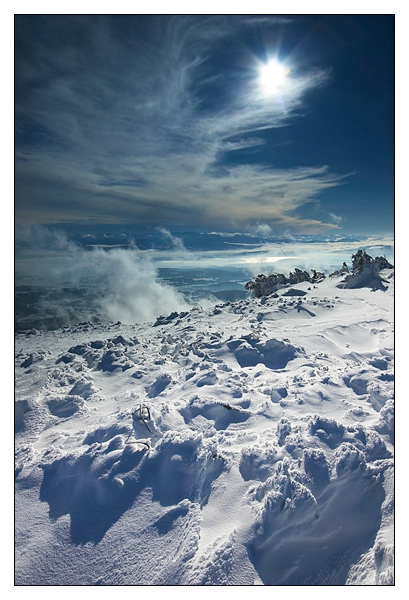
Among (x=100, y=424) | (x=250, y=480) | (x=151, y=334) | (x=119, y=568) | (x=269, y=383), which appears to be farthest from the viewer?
(x=151, y=334)

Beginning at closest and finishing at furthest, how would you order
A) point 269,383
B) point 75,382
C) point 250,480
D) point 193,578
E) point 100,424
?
point 193,578
point 250,480
point 100,424
point 269,383
point 75,382

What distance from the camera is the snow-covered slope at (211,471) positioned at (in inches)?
84.5

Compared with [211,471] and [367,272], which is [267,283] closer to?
[367,272]

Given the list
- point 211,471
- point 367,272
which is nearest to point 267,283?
point 367,272

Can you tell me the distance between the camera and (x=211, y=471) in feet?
8.36

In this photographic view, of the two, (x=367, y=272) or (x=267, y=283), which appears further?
(x=267, y=283)

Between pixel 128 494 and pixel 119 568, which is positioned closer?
pixel 119 568

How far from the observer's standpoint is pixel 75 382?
4.05 metres

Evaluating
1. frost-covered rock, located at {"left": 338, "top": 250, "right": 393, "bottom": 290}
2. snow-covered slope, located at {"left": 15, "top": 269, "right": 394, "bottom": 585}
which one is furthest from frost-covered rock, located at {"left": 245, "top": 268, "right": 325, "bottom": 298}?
snow-covered slope, located at {"left": 15, "top": 269, "right": 394, "bottom": 585}

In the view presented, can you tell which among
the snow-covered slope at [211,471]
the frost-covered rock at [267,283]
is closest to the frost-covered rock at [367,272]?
the frost-covered rock at [267,283]

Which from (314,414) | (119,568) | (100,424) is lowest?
(119,568)

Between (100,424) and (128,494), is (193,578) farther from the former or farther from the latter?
(100,424)

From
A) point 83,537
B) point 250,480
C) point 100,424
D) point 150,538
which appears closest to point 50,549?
point 83,537

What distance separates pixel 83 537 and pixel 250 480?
131 cm
